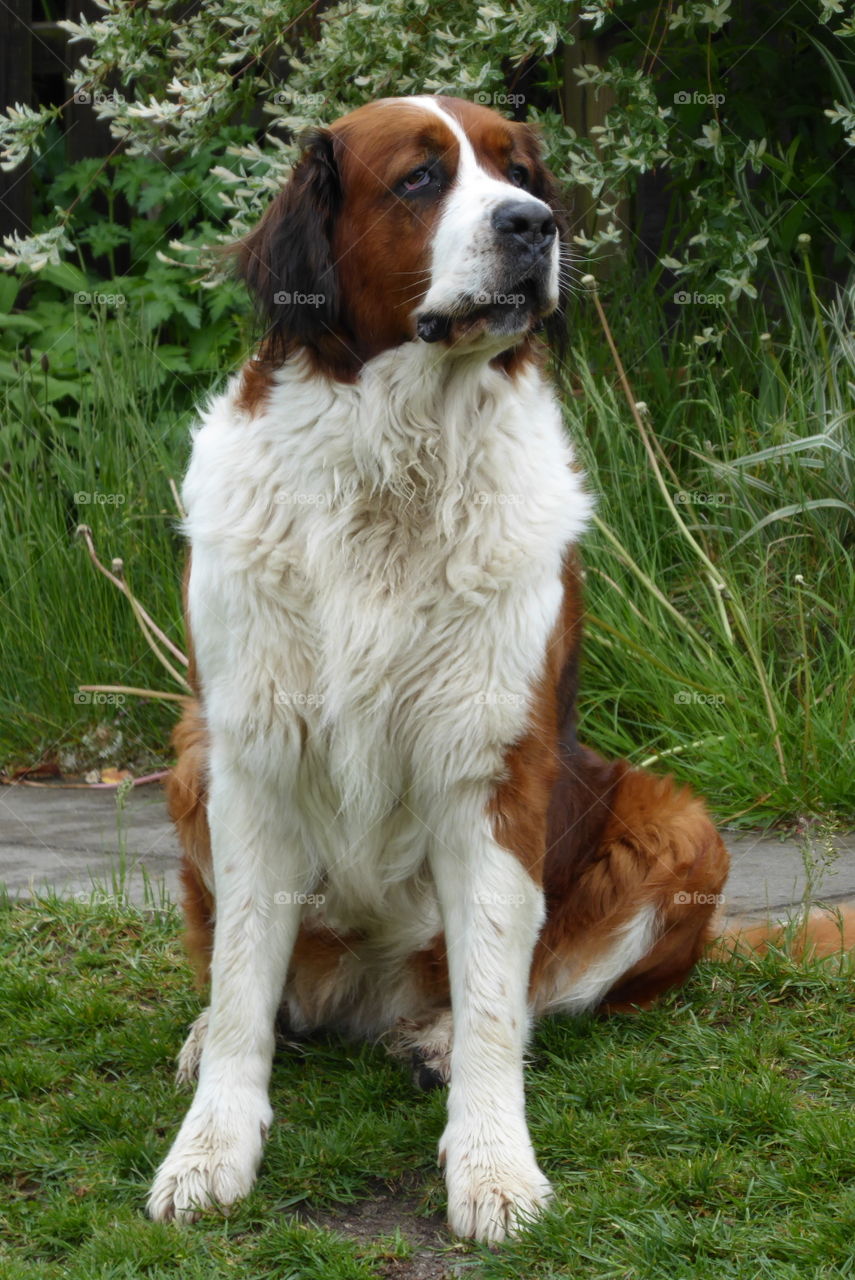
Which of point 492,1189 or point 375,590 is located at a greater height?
point 375,590

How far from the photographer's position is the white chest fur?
9.02 feet

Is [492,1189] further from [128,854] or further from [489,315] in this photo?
[128,854]

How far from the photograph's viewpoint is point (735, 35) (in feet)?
18.4

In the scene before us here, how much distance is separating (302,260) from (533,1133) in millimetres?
1730

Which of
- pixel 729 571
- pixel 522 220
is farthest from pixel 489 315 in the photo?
pixel 729 571

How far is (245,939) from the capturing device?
2.83 meters

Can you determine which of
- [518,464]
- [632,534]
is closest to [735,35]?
[632,534]

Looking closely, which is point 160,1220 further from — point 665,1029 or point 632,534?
point 632,534

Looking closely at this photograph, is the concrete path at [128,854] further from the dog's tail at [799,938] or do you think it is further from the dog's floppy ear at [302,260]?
the dog's floppy ear at [302,260]

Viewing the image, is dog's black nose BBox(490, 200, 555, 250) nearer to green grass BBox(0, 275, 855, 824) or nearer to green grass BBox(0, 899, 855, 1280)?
green grass BBox(0, 899, 855, 1280)

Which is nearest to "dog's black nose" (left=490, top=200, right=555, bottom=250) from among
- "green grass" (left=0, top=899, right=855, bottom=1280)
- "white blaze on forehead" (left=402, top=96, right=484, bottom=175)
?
"white blaze on forehead" (left=402, top=96, right=484, bottom=175)

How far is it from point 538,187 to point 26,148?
2529 mm

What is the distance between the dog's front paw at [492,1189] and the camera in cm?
254

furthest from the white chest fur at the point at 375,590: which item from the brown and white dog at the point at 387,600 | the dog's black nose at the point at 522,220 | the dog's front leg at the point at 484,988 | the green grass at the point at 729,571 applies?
the green grass at the point at 729,571
